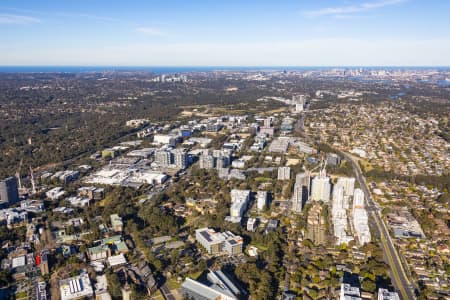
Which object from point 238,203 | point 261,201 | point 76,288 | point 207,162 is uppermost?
point 207,162

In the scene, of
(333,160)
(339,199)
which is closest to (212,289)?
(339,199)

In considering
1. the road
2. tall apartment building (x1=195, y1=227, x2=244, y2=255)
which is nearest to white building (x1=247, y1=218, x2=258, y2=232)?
tall apartment building (x1=195, y1=227, x2=244, y2=255)

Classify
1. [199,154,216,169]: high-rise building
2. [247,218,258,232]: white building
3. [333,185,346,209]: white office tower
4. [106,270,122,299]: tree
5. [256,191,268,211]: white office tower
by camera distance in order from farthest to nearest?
[199,154,216,169]: high-rise building → [256,191,268,211]: white office tower → [333,185,346,209]: white office tower → [247,218,258,232]: white building → [106,270,122,299]: tree

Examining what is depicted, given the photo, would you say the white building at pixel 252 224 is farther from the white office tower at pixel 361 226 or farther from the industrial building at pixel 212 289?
the white office tower at pixel 361 226

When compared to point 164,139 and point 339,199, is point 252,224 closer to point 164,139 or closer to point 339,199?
point 339,199

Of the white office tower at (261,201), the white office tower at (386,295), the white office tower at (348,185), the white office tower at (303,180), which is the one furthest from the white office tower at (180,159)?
the white office tower at (386,295)

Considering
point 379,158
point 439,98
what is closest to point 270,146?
point 379,158

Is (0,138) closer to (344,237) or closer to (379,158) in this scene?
(344,237)

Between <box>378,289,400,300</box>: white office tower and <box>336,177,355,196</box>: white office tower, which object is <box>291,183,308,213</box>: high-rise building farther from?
<box>378,289,400,300</box>: white office tower
